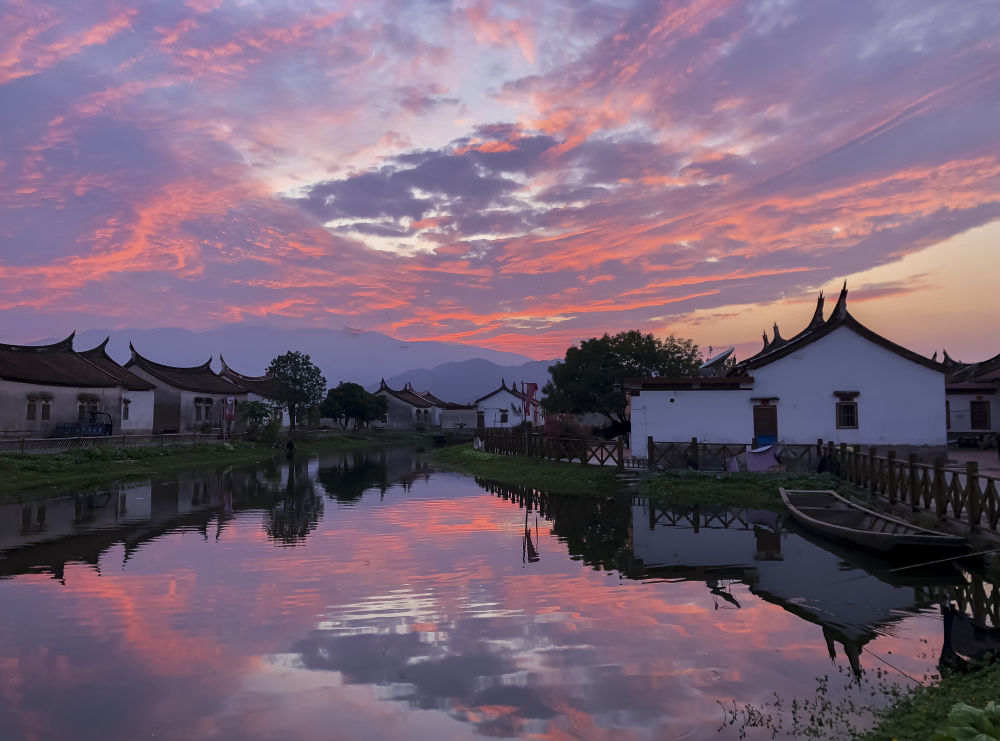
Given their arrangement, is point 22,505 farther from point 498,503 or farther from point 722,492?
point 722,492

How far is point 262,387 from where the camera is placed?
226 feet

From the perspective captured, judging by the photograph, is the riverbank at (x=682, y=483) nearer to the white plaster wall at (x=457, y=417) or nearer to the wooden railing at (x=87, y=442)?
the wooden railing at (x=87, y=442)

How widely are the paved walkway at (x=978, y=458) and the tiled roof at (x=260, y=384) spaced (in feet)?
177

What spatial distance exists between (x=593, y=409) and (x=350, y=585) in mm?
34722

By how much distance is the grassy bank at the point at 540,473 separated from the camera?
84.2 feet

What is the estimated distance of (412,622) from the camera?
9.55 metres

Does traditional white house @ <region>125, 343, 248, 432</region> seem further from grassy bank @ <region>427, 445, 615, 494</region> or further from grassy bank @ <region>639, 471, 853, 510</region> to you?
grassy bank @ <region>639, 471, 853, 510</region>

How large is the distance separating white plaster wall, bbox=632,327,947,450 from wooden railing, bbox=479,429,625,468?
2636 millimetres

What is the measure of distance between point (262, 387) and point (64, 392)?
32134mm

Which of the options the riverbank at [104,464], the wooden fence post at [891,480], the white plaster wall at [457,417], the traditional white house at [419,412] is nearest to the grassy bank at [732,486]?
the wooden fence post at [891,480]

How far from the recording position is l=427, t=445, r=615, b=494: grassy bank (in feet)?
84.2

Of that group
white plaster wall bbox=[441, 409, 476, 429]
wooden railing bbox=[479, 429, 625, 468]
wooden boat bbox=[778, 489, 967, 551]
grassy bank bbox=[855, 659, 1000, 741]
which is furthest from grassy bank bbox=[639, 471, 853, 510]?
white plaster wall bbox=[441, 409, 476, 429]

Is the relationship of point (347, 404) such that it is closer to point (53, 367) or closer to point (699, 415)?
point (53, 367)

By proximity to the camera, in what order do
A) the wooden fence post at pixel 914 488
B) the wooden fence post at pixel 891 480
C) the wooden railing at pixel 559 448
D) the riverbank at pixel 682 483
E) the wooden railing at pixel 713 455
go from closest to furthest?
the wooden fence post at pixel 914 488, the wooden fence post at pixel 891 480, the riverbank at pixel 682 483, the wooden railing at pixel 713 455, the wooden railing at pixel 559 448
